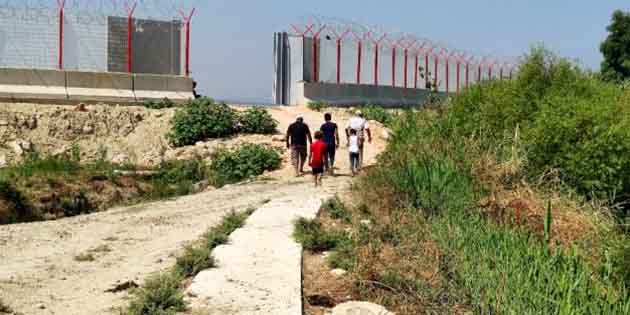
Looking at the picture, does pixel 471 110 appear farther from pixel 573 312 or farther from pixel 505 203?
pixel 573 312

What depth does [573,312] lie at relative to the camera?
16.6 feet

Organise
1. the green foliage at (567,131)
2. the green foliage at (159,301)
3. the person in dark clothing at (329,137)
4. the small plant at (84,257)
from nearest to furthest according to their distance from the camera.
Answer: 1. the green foliage at (159,301)
2. the small plant at (84,257)
3. the green foliage at (567,131)
4. the person in dark clothing at (329,137)

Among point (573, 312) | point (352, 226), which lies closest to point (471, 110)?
point (352, 226)

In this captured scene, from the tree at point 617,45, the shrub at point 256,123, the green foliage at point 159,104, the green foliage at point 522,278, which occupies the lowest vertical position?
the green foliage at point 522,278

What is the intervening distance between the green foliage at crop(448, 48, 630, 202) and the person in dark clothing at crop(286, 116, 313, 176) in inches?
139

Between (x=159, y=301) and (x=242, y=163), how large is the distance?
1391 centimetres

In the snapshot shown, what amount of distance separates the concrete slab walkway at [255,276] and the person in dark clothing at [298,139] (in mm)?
7977

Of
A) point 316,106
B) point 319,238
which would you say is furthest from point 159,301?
point 316,106

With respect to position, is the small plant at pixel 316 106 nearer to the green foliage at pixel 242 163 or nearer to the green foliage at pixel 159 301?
the green foliage at pixel 242 163

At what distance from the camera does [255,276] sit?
22.9 ft

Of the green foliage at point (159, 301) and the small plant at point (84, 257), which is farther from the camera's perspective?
the small plant at point (84, 257)

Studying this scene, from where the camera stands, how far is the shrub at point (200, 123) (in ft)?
73.2

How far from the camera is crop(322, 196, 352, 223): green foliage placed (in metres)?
10.1

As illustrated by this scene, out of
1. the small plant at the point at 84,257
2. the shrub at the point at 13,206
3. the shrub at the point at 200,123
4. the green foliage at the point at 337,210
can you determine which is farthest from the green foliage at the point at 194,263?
the shrub at the point at 200,123
